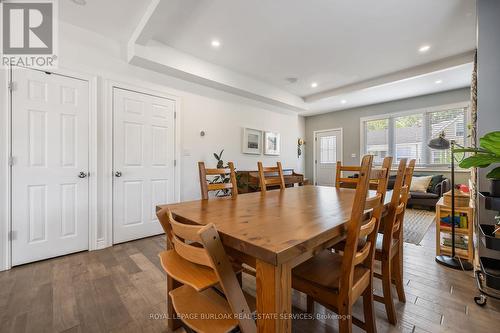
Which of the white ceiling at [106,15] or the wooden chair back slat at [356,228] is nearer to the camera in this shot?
the wooden chair back slat at [356,228]

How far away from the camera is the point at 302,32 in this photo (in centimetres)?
285

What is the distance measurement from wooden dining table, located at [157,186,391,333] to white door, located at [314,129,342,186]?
580 centimetres

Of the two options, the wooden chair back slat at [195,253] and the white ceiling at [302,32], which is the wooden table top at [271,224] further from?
the white ceiling at [302,32]

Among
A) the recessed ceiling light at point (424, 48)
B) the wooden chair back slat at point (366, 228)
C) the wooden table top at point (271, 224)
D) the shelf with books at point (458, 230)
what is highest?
the recessed ceiling light at point (424, 48)

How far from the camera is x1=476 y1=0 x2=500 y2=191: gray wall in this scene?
1811mm

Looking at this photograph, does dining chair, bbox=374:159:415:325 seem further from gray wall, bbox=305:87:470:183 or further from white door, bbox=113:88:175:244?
gray wall, bbox=305:87:470:183

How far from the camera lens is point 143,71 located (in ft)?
10.3

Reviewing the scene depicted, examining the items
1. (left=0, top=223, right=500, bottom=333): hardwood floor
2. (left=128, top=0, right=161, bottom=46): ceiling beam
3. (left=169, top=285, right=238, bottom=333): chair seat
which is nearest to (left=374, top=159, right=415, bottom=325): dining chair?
(left=0, top=223, right=500, bottom=333): hardwood floor

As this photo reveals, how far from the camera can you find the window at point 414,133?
16.1ft

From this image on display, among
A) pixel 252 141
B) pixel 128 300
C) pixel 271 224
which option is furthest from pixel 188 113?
pixel 271 224

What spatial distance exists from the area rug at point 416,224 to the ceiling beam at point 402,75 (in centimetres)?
256

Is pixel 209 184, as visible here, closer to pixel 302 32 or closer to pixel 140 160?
pixel 140 160

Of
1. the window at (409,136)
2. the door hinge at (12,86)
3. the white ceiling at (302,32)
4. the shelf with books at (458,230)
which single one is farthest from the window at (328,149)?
the door hinge at (12,86)

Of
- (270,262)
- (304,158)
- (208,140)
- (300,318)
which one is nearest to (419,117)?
(304,158)
